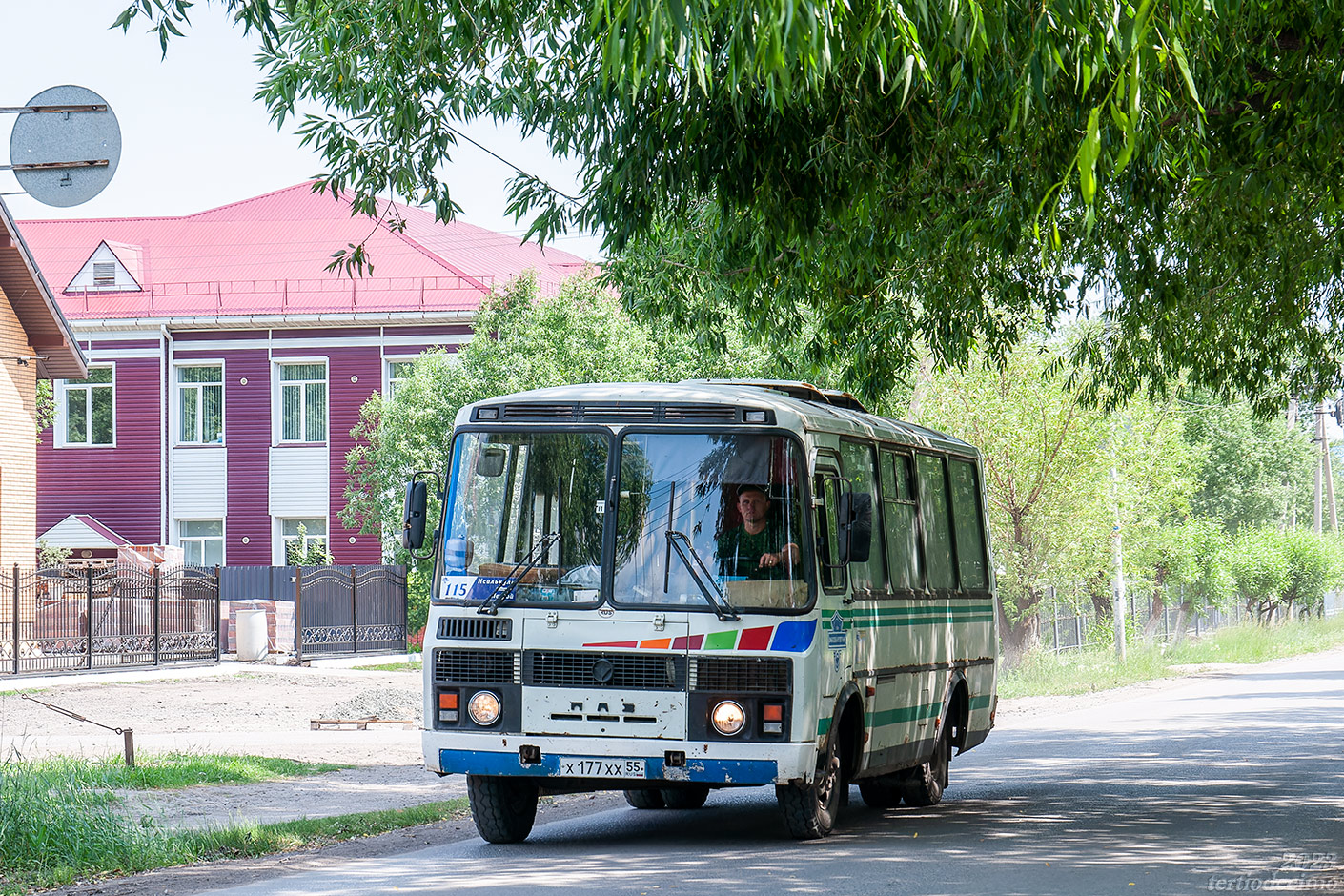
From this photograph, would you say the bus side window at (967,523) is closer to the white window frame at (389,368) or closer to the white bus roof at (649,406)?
the white bus roof at (649,406)

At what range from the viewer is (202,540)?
150 feet

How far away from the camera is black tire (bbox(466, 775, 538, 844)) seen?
36.5ft

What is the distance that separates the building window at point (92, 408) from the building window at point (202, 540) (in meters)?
3.13

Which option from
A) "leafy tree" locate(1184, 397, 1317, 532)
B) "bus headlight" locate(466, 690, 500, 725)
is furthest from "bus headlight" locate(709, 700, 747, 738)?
"leafy tree" locate(1184, 397, 1317, 532)

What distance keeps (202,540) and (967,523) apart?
3420 cm

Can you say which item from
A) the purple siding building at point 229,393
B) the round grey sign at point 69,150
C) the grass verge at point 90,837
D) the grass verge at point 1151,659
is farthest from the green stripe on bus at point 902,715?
the purple siding building at point 229,393

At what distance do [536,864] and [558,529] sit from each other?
6.91ft

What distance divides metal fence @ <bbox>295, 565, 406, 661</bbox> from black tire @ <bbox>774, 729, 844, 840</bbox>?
22.8 meters

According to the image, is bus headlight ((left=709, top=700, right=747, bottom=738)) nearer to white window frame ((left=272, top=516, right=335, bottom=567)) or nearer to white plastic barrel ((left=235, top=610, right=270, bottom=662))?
white plastic barrel ((left=235, top=610, right=270, bottom=662))

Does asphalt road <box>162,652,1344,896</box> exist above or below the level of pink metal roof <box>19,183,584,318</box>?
below

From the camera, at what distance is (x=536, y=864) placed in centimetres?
1020

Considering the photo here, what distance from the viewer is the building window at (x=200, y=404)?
45281 millimetres

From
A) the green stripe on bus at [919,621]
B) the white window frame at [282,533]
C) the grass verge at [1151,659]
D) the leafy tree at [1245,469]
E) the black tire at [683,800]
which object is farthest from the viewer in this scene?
the leafy tree at [1245,469]

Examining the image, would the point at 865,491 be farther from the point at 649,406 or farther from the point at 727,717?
the point at 727,717
